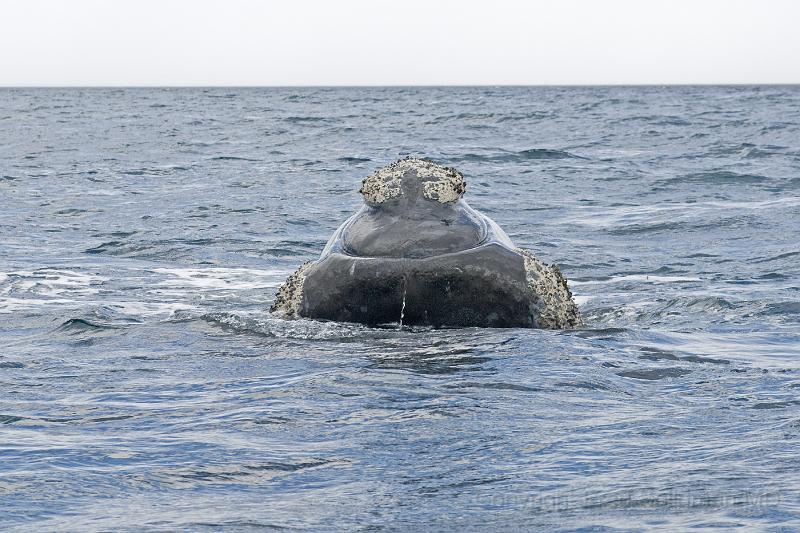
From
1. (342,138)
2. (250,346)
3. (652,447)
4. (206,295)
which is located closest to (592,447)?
(652,447)

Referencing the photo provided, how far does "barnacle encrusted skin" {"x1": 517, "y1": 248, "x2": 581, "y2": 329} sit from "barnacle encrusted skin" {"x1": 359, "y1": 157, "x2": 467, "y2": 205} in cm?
61

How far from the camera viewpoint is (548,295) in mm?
8164

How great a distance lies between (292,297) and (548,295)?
1757 mm

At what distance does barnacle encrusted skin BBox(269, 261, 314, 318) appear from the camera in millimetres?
8352

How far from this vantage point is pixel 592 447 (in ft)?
18.3

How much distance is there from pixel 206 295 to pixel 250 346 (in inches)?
127

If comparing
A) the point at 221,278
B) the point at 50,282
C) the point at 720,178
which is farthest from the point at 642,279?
the point at 720,178

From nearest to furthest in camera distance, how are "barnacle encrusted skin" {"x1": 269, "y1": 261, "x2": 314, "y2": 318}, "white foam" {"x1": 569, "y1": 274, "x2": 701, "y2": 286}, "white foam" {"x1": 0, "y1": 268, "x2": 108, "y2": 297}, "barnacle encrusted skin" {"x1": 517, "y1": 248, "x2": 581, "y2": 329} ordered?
"barnacle encrusted skin" {"x1": 517, "y1": 248, "x2": 581, "y2": 329}
"barnacle encrusted skin" {"x1": 269, "y1": 261, "x2": 314, "y2": 318}
"white foam" {"x1": 0, "y1": 268, "x2": 108, "y2": 297}
"white foam" {"x1": 569, "y1": 274, "x2": 701, "y2": 286}

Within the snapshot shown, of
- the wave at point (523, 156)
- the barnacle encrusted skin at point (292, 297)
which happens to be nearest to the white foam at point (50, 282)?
the barnacle encrusted skin at point (292, 297)

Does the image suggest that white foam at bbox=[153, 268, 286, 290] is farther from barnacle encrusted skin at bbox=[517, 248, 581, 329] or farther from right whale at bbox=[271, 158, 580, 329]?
barnacle encrusted skin at bbox=[517, 248, 581, 329]

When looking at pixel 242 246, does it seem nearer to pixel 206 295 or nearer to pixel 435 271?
pixel 206 295

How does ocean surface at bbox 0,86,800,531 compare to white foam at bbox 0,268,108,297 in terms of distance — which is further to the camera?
white foam at bbox 0,268,108,297

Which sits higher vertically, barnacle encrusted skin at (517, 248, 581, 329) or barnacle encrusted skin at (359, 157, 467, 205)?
barnacle encrusted skin at (359, 157, 467, 205)

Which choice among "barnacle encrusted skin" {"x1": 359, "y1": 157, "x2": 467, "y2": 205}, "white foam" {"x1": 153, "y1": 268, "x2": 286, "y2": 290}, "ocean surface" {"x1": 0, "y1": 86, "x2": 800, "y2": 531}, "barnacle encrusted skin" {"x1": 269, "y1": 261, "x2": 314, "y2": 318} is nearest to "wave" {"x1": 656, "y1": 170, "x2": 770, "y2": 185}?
"ocean surface" {"x1": 0, "y1": 86, "x2": 800, "y2": 531}
